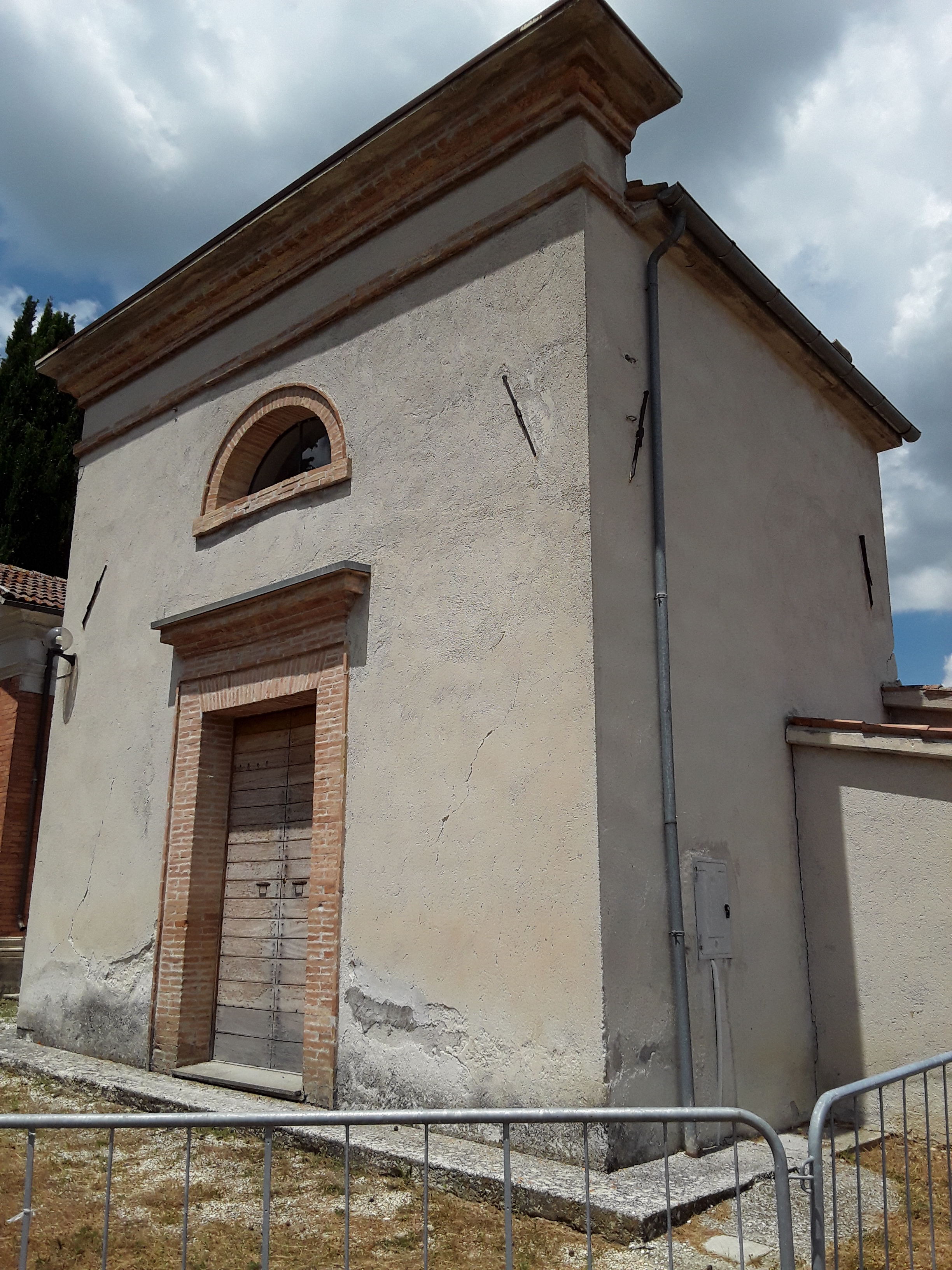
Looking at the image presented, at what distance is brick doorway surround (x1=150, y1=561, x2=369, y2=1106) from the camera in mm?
6297

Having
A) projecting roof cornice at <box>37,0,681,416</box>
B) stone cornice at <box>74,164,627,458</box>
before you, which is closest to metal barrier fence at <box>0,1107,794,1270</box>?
stone cornice at <box>74,164,627,458</box>

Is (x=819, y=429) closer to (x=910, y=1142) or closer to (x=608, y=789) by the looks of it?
(x=608, y=789)

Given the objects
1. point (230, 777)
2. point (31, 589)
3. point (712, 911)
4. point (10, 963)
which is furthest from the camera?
point (31, 589)

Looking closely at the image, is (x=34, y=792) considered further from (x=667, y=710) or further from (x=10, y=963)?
(x=667, y=710)

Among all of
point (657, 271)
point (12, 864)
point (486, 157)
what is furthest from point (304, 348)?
point (12, 864)

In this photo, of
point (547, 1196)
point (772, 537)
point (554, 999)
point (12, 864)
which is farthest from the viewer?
point (12, 864)

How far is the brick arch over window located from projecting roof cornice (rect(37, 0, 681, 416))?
0.99 m

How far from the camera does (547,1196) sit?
14.4 ft

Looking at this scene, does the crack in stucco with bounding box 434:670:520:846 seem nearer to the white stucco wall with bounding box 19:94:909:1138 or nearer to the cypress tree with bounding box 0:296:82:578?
the white stucco wall with bounding box 19:94:909:1138

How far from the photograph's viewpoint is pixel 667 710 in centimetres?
573

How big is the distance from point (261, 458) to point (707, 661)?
162 inches

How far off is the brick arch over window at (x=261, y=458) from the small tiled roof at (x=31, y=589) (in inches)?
207

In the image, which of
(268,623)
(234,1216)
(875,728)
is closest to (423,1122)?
(234,1216)

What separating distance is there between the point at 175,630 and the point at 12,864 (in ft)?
22.3
